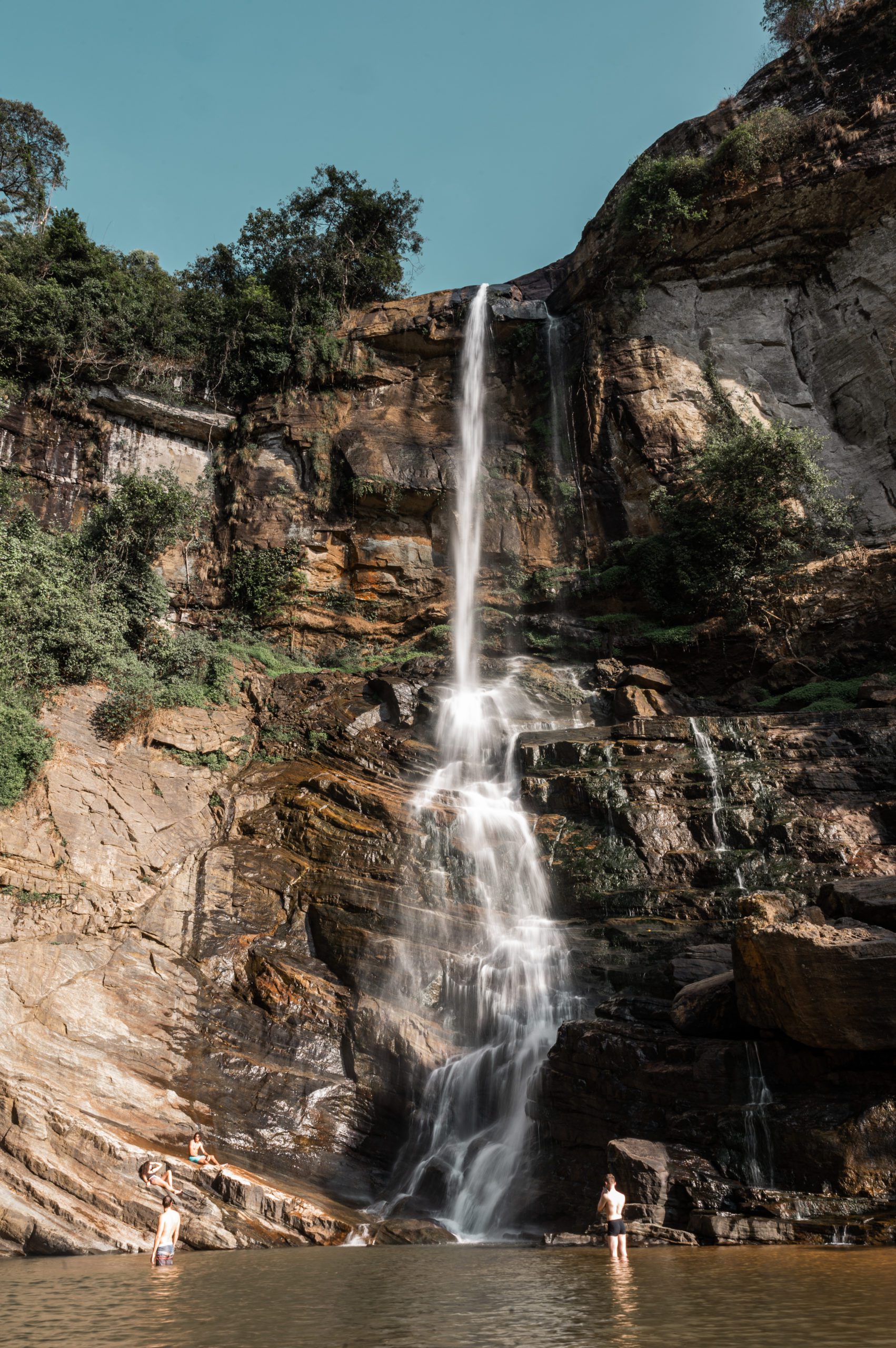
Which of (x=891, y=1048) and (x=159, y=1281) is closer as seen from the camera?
(x=159, y=1281)

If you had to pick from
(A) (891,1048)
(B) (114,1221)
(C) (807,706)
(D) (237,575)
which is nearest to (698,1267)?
(A) (891,1048)

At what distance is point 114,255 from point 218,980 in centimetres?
2631

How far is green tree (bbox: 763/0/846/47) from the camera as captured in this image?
26.8 meters

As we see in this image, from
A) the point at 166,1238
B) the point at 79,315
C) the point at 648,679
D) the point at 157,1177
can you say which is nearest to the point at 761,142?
the point at 648,679

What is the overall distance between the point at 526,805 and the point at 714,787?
3640mm

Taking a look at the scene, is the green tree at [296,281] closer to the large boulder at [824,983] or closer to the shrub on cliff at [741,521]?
the shrub on cliff at [741,521]

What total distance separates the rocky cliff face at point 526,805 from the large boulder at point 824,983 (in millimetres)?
42

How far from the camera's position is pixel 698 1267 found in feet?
22.5

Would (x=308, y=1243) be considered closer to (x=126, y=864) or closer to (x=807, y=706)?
(x=126, y=864)

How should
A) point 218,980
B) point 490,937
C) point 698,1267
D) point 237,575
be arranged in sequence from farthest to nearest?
point 237,575 → point 490,937 → point 218,980 → point 698,1267

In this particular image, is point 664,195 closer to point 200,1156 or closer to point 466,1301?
point 200,1156

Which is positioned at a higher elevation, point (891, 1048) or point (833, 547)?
point (833, 547)

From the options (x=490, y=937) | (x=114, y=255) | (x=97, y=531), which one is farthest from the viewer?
(x=114, y=255)

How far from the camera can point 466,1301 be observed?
19.9 ft
